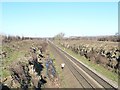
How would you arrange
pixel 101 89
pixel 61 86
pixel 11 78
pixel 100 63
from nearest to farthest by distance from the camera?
1. pixel 11 78
2. pixel 101 89
3. pixel 61 86
4. pixel 100 63

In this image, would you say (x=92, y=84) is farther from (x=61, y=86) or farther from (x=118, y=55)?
(x=118, y=55)

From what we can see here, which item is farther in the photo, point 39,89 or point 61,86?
point 61,86

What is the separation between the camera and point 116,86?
76.6 ft

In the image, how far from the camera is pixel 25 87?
20.3 m

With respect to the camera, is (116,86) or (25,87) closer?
(25,87)

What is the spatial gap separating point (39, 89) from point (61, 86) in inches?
161

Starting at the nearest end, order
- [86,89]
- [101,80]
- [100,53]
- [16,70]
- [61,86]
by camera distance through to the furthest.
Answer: [16,70]
[86,89]
[101,80]
[61,86]
[100,53]

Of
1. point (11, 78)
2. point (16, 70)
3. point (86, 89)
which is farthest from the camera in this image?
point (86, 89)

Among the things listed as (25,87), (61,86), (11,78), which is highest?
(11,78)

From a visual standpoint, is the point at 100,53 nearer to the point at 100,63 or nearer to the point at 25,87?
the point at 100,63

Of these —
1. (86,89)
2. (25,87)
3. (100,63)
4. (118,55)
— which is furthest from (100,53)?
(25,87)

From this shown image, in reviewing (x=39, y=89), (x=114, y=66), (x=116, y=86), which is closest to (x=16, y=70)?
(x=39, y=89)

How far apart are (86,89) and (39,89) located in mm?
5883

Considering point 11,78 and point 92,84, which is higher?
point 11,78
